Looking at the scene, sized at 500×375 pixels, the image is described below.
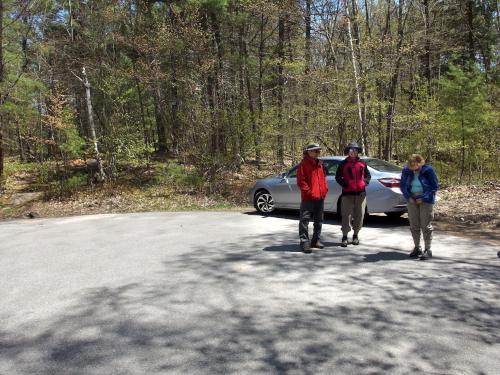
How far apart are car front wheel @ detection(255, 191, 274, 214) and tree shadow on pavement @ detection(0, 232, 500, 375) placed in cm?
557

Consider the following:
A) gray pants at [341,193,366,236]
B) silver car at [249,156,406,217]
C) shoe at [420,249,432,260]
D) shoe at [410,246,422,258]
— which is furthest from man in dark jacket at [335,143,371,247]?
silver car at [249,156,406,217]

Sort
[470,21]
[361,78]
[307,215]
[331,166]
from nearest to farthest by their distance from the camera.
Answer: [307,215] → [331,166] → [361,78] → [470,21]

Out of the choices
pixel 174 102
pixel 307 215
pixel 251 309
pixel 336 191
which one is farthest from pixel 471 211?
pixel 174 102

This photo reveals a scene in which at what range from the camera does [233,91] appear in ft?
66.9

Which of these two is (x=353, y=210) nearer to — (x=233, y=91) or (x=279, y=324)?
(x=279, y=324)

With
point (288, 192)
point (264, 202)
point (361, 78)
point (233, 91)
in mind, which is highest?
point (233, 91)

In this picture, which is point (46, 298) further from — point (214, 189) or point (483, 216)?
point (214, 189)

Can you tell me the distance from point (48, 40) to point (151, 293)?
20550 millimetres

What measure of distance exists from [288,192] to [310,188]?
417 cm

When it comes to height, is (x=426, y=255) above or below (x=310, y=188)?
below

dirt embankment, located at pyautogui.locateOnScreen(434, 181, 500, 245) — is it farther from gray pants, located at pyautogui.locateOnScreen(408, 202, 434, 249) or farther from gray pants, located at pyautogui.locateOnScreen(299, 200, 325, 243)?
gray pants, located at pyautogui.locateOnScreen(299, 200, 325, 243)

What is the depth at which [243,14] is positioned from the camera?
2239 cm

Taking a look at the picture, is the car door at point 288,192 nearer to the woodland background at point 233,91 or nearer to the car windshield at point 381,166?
the car windshield at point 381,166

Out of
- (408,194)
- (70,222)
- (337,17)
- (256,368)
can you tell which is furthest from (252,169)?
(256,368)
